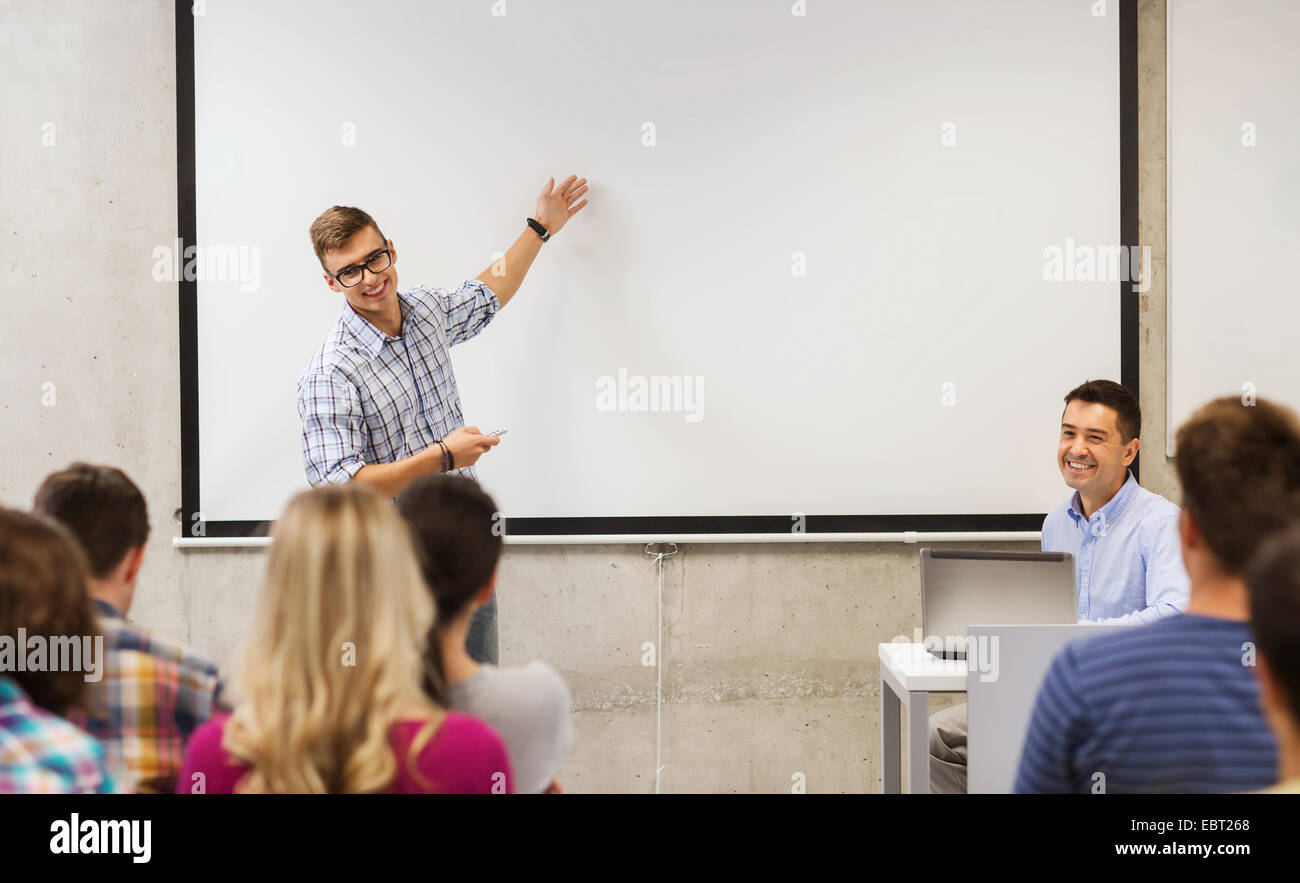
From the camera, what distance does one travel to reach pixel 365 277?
2520mm

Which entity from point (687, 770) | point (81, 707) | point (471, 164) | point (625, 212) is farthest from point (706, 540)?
point (81, 707)

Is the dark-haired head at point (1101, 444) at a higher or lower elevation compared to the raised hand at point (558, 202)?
lower

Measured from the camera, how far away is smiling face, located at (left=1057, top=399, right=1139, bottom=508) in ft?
7.92

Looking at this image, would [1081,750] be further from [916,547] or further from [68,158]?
[68,158]

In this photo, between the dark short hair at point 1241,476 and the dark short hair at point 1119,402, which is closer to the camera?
the dark short hair at point 1241,476

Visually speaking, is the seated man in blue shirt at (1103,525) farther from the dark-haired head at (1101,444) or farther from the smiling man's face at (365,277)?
the smiling man's face at (365,277)

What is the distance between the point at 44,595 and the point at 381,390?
4.77 feet

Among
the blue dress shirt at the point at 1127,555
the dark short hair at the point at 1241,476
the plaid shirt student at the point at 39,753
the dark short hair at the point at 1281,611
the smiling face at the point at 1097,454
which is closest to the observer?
the dark short hair at the point at 1281,611

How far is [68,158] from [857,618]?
2900 millimetres

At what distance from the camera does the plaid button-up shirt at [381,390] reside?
2471 millimetres

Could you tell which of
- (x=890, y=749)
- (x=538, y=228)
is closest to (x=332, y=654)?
(x=890, y=749)

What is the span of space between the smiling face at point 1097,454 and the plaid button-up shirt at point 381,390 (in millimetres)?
1650

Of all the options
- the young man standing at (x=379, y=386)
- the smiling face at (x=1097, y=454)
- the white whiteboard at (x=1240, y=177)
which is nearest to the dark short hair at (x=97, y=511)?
the young man standing at (x=379, y=386)

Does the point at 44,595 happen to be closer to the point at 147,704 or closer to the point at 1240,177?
the point at 147,704
